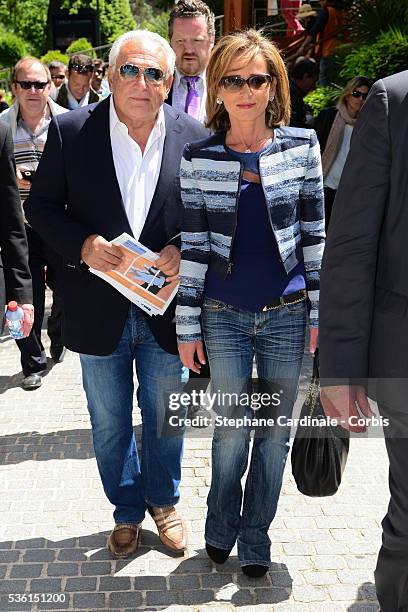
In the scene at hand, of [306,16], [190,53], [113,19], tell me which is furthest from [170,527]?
[113,19]

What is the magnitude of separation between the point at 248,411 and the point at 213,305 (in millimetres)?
465

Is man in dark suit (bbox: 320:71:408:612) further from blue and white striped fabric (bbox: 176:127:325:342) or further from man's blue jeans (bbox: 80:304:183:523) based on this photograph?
man's blue jeans (bbox: 80:304:183:523)

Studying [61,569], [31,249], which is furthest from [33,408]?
[61,569]

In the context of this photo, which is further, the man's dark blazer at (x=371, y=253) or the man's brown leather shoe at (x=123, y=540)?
the man's brown leather shoe at (x=123, y=540)

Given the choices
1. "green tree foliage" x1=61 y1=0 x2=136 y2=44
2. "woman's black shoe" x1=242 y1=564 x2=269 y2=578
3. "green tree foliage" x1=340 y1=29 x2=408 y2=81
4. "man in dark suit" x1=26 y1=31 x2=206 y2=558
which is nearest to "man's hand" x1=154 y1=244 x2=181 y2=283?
"man in dark suit" x1=26 y1=31 x2=206 y2=558

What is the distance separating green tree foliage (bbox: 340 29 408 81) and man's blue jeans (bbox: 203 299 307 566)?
596 cm

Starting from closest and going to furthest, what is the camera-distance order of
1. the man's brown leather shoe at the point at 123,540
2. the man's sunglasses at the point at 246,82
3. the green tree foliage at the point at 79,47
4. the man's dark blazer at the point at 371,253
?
the man's dark blazer at the point at 371,253, the man's sunglasses at the point at 246,82, the man's brown leather shoe at the point at 123,540, the green tree foliage at the point at 79,47

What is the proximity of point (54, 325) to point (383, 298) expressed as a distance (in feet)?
15.2

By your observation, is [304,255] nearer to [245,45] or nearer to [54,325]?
[245,45]

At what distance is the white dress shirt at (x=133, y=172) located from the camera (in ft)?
11.1

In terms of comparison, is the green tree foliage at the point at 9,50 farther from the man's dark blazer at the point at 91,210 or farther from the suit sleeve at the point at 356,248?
the suit sleeve at the point at 356,248

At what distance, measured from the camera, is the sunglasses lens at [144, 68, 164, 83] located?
10.6 ft

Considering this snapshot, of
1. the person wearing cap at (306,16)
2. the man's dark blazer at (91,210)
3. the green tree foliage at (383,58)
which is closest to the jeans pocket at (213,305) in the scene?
the man's dark blazer at (91,210)

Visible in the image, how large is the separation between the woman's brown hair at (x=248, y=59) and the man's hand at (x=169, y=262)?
1.74 feet
